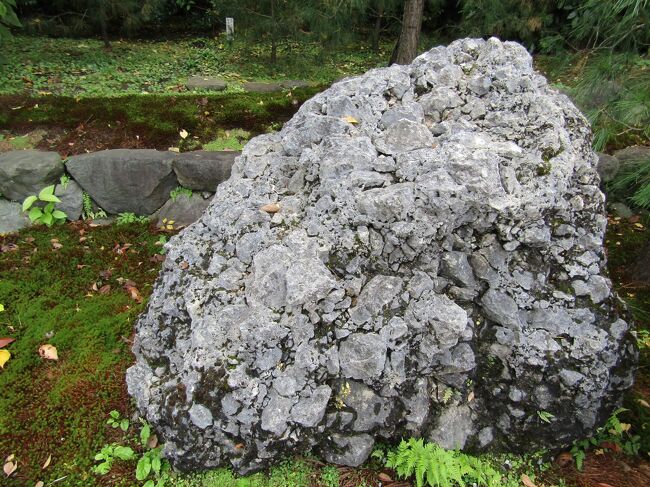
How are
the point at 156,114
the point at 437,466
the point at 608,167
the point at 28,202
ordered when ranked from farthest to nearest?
the point at 156,114
the point at 608,167
the point at 28,202
the point at 437,466

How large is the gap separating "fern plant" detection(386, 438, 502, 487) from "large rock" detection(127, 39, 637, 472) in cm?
10

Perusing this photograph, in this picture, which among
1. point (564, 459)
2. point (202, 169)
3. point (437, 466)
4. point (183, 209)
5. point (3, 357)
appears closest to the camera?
point (437, 466)

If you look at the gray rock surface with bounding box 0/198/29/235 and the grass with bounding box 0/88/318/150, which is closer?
the gray rock surface with bounding box 0/198/29/235

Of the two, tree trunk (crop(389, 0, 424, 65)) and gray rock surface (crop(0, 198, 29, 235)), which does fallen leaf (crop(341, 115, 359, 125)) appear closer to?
gray rock surface (crop(0, 198, 29, 235))

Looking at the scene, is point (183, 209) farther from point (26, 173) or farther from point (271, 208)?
point (271, 208)

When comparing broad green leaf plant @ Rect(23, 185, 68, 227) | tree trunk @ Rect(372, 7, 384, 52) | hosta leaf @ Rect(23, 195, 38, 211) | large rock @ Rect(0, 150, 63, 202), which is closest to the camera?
hosta leaf @ Rect(23, 195, 38, 211)

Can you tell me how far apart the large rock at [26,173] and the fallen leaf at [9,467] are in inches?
168

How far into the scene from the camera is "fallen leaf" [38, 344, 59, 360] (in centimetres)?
405

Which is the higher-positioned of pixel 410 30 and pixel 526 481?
pixel 410 30

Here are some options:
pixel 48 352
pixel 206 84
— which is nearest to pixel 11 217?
pixel 48 352

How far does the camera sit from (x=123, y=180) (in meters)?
6.35

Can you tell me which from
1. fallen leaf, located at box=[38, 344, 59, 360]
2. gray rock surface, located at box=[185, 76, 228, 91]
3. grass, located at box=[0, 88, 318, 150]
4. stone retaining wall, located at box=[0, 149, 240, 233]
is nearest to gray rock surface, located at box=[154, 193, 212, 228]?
stone retaining wall, located at box=[0, 149, 240, 233]

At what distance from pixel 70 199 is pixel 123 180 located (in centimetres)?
82

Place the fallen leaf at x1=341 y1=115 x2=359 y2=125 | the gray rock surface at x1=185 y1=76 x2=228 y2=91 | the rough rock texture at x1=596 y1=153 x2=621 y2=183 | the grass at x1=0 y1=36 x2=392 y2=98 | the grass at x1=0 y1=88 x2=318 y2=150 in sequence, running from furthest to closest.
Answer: the gray rock surface at x1=185 y1=76 x2=228 y2=91 < the grass at x1=0 y1=36 x2=392 y2=98 < the grass at x1=0 y1=88 x2=318 y2=150 < the rough rock texture at x1=596 y1=153 x2=621 y2=183 < the fallen leaf at x1=341 y1=115 x2=359 y2=125
